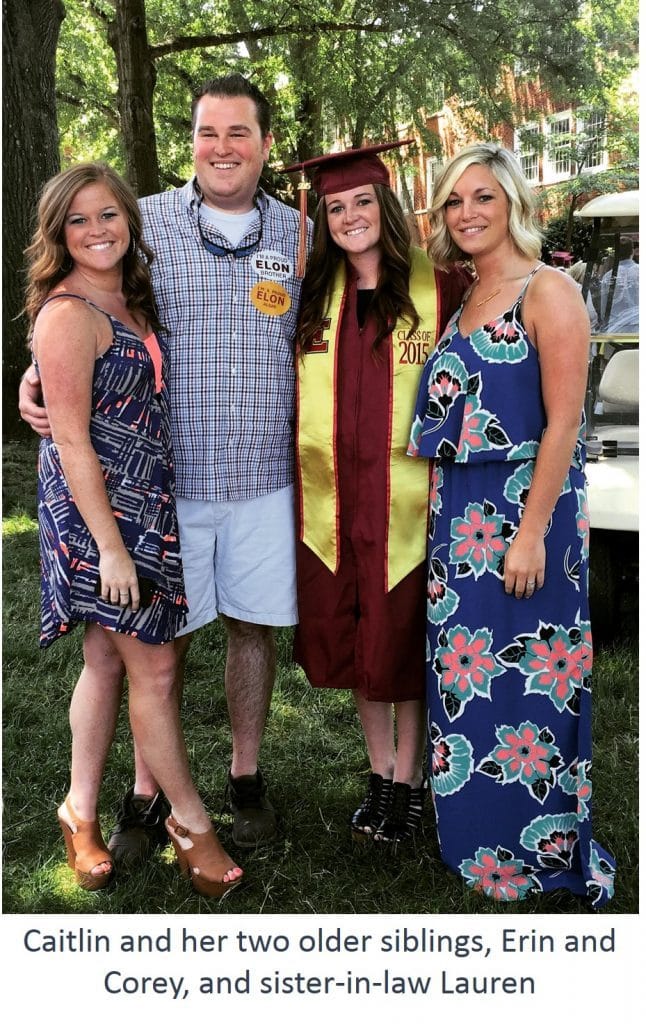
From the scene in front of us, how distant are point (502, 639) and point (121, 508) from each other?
1096 millimetres

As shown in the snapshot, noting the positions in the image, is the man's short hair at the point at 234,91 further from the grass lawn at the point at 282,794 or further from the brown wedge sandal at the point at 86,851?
the grass lawn at the point at 282,794

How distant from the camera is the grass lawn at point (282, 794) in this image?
2957mm

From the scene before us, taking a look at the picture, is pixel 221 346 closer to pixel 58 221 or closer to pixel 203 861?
pixel 58 221

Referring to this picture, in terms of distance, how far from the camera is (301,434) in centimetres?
313

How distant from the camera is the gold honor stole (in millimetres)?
2986

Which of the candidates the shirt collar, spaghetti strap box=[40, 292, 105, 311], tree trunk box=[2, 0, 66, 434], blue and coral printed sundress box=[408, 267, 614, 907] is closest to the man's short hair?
the shirt collar

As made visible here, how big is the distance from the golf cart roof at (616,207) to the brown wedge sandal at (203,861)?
12.3ft

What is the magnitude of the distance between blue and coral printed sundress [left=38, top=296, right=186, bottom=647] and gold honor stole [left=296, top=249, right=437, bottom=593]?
1.65 feet

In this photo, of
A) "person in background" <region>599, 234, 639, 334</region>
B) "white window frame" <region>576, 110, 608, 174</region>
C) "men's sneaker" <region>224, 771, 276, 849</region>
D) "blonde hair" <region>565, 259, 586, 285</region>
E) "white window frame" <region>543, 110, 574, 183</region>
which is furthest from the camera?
"white window frame" <region>576, 110, 608, 174</region>

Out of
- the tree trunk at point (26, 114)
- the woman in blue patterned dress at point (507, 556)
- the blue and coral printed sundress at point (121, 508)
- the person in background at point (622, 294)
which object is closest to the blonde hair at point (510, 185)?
the woman in blue patterned dress at point (507, 556)

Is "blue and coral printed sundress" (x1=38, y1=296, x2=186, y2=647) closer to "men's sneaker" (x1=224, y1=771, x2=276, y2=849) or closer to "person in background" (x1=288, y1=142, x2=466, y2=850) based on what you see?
"person in background" (x1=288, y1=142, x2=466, y2=850)

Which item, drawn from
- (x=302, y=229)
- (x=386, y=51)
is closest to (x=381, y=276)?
(x=302, y=229)

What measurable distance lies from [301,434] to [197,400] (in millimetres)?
335
